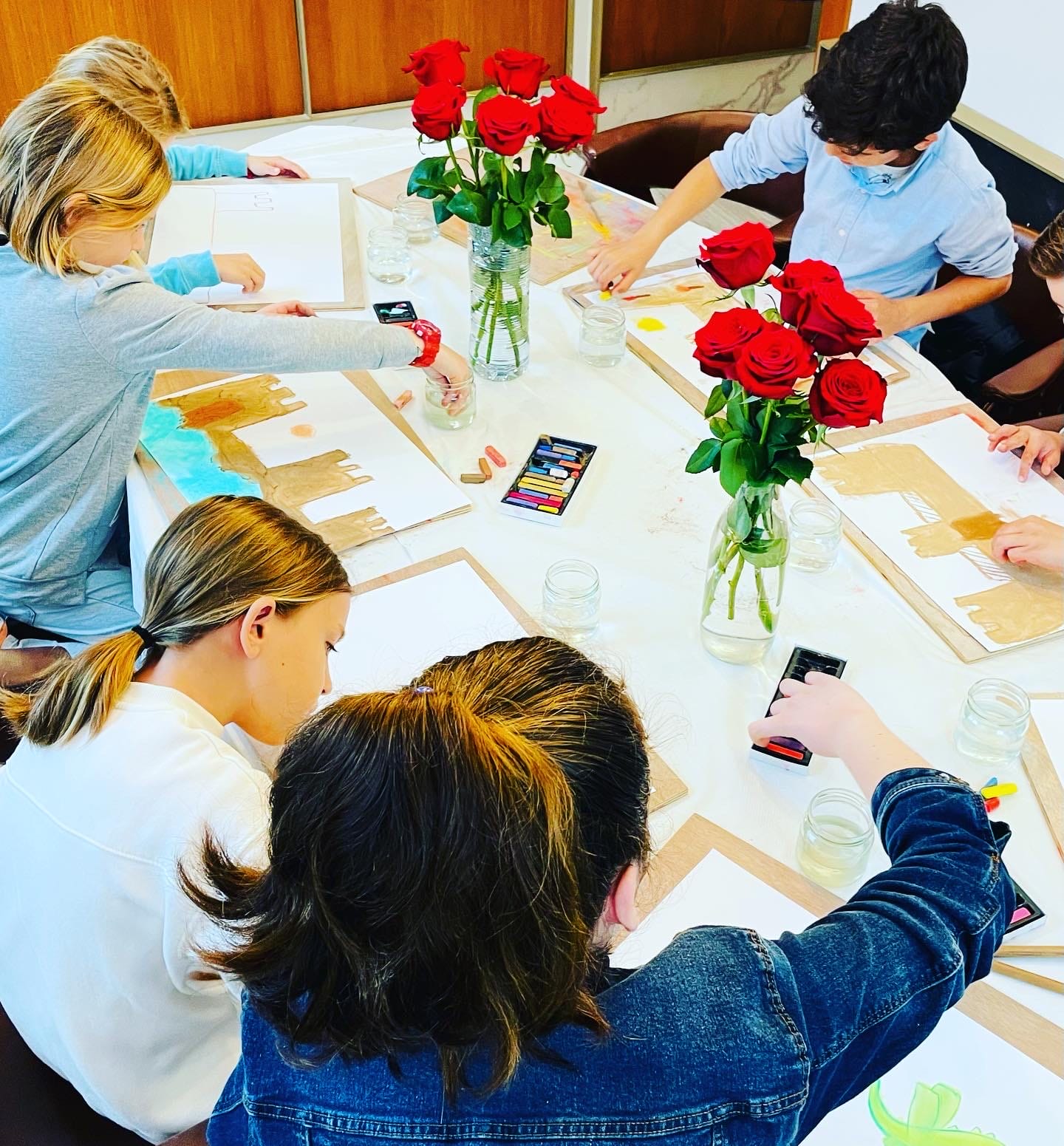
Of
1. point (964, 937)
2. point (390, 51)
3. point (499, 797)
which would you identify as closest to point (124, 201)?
point (499, 797)

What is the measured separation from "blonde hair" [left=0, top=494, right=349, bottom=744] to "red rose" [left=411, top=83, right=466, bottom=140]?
0.72 metres

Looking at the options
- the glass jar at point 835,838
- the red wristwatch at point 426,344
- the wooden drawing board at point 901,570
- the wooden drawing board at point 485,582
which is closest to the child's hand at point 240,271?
the red wristwatch at point 426,344

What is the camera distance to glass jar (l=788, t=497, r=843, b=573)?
1.52 m

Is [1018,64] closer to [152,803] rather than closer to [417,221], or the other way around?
[417,221]

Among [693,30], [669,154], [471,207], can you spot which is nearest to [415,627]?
[471,207]

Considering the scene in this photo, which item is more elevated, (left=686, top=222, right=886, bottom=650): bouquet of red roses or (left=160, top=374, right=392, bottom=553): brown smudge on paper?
(left=686, top=222, right=886, bottom=650): bouquet of red roses

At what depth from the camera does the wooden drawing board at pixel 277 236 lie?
2012 mm

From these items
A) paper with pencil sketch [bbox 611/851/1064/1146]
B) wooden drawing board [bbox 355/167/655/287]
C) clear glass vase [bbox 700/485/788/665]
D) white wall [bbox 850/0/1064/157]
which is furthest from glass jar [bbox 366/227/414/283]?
white wall [bbox 850/0/1064/157]

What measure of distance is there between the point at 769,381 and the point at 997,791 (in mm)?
527

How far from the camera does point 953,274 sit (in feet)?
7.66

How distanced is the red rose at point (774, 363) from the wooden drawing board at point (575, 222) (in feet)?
3.41

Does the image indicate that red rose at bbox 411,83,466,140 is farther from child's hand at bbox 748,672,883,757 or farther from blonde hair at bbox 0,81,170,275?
child's hand at bbox 748,672,883,757

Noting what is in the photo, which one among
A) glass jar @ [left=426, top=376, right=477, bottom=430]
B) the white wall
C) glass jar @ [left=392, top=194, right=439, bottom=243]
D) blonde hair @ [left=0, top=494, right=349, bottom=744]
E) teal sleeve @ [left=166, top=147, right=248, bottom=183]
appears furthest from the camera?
the white wall

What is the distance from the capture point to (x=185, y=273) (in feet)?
6.48
